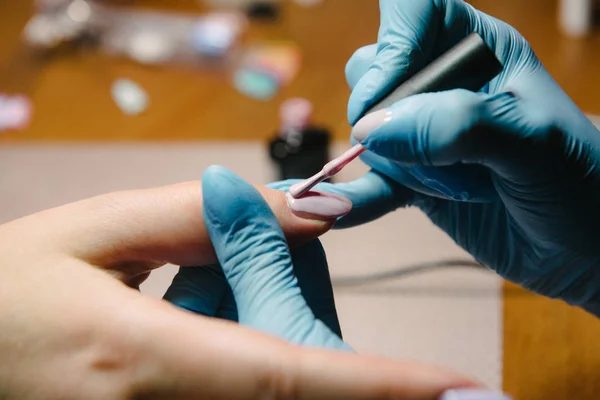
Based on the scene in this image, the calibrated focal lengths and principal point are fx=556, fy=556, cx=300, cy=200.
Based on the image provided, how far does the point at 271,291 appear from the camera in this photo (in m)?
0.41

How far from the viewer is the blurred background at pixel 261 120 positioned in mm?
679

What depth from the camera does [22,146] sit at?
1064 millimetres

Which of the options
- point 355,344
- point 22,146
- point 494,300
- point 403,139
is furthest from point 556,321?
point 22,146

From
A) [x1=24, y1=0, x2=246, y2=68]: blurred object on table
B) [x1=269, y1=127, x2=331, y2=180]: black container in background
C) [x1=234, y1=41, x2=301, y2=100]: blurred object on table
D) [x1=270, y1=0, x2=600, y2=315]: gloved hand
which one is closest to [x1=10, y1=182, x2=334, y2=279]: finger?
[x1=270, y1=0, x2=600, y2=315]: gloved hand

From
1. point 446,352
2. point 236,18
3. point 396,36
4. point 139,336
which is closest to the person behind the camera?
point 139,336

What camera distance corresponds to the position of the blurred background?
2.23ft

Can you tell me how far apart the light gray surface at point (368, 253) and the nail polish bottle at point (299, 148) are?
83 mm

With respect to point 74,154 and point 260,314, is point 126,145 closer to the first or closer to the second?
point 74,154

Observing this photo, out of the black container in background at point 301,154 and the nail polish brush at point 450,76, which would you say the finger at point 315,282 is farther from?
the black container in background at point 301,154

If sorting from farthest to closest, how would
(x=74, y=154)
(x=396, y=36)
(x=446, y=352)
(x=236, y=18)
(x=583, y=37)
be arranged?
(x=236, y=18), (x=583, y=37), (x=74, y=154), (x=446, y=352), (x=396, y=36)

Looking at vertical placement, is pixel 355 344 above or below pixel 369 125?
below

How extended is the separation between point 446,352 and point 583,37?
0.87 meters

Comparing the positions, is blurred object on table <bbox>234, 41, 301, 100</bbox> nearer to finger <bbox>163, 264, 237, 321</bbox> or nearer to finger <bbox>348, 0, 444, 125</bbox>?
finger <bbox>348, 0, 444, 125</bbox>

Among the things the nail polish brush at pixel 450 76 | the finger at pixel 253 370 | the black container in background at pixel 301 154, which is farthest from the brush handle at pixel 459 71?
the black container in background at pixel 301 154
